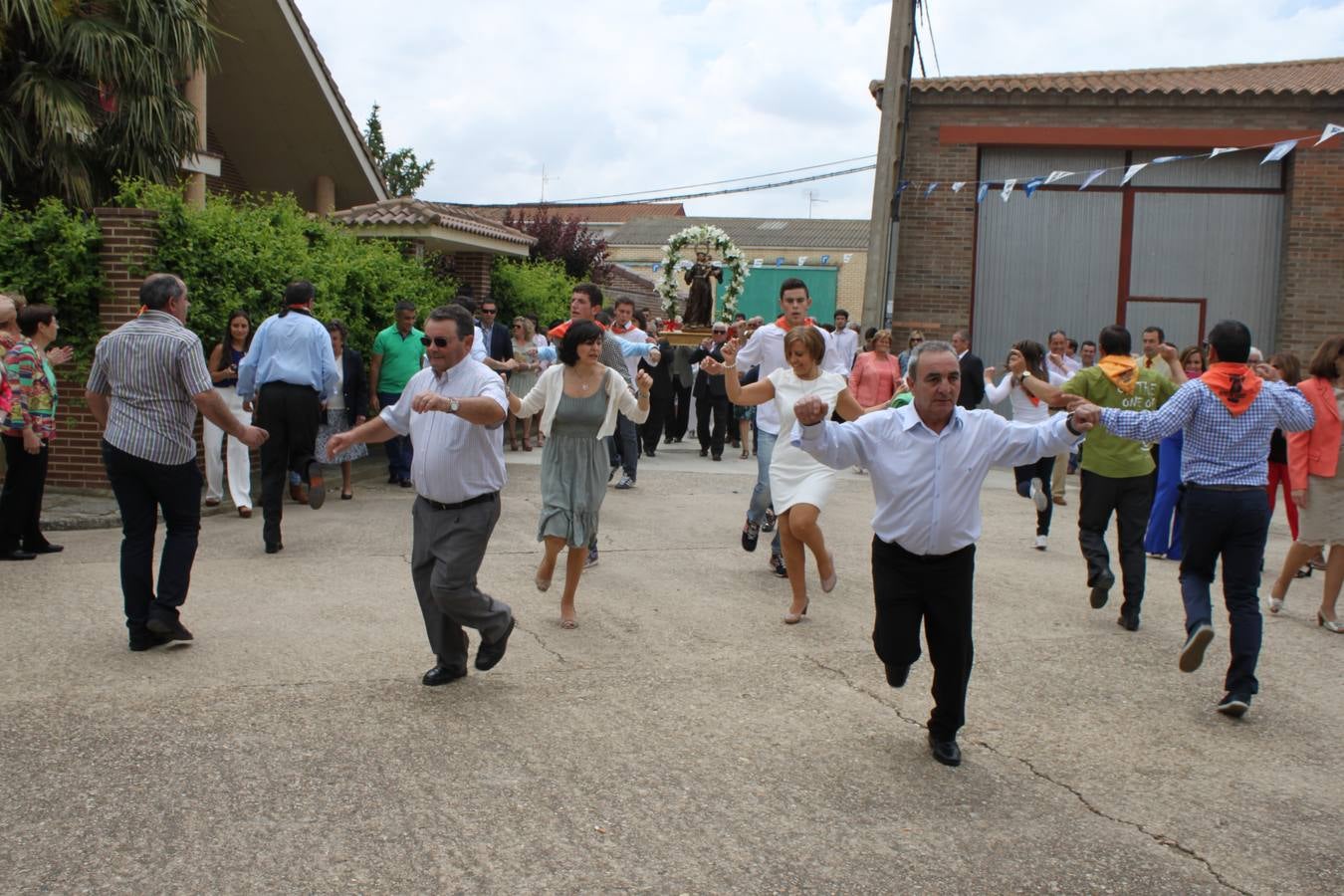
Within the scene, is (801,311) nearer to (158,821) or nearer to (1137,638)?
(1137,638)

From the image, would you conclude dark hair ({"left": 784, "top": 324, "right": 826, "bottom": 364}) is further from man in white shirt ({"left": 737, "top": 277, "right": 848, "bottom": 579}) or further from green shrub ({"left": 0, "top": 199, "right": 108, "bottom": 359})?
green shrub ({"left": 0, "top": 199, "right": 108, "bottom": 359})

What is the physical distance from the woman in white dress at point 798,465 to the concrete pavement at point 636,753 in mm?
325

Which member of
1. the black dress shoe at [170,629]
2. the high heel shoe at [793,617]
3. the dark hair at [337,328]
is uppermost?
the dark hair at [337,328]

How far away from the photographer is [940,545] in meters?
4.86

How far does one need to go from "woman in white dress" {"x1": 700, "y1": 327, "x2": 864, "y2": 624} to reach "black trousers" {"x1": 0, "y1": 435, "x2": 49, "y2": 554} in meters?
4.69

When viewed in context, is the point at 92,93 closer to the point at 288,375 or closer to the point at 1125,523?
the point at 288,375

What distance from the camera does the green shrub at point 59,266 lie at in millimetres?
10812

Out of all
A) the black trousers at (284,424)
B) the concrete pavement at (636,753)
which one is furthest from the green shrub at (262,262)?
the concrete pavement at (636,753)

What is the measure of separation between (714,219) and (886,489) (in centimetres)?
6395

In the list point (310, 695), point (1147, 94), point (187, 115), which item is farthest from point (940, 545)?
point (1147, 94)

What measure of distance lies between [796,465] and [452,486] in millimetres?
2554

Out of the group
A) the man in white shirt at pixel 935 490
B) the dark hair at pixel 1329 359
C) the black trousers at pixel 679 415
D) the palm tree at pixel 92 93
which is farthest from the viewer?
the black trousers at pixel 679 415

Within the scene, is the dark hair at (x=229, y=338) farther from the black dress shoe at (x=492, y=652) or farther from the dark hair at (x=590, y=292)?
the black dress shoe at (x=492, y=652)

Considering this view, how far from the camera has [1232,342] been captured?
587cm
